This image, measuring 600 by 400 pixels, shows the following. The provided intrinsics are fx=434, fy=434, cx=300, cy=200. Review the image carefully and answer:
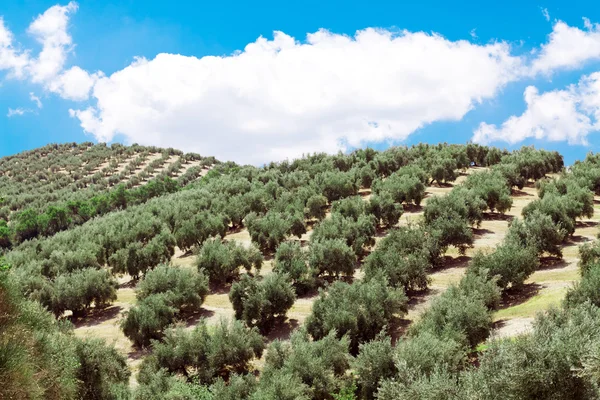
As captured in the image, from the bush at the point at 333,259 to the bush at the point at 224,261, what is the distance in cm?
628

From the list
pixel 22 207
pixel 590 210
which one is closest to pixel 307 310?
pixel 590 210

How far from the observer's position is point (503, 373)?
39.2 ft

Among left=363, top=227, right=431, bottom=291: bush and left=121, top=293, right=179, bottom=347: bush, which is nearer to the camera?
left=121, top=293, right=179, bottom=347: bush

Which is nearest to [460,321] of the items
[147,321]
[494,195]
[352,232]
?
[147,321]

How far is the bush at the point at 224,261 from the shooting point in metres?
38.6

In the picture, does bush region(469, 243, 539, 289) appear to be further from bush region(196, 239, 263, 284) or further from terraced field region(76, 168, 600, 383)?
bush region(196, 239, 263, 284)

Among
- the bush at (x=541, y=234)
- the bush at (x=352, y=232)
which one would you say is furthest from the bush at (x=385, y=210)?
the bush at (x=541, y=234)

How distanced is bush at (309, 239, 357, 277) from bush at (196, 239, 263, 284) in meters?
6.28

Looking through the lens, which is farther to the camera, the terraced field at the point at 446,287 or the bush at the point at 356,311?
the terraced field at the point at 446,287

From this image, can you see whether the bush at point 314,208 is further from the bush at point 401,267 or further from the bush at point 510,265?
the bush at point 510,265

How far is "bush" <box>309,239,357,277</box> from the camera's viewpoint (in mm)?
35812

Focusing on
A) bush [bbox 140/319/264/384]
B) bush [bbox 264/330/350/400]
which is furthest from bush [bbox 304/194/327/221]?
bush [bbox 264/330/350/400]

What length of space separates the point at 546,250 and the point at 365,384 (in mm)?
22337

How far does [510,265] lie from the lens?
28688mm
